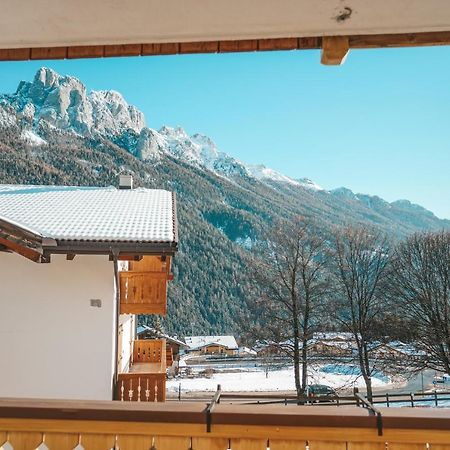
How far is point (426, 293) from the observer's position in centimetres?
1478

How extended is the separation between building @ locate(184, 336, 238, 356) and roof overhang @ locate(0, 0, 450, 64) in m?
51.7

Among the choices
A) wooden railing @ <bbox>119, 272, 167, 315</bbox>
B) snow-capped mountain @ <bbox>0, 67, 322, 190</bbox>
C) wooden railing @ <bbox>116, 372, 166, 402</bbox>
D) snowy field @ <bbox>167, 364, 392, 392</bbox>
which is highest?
snow-capped mountain @ <bbox>0, 67, 322, 190</bbox>

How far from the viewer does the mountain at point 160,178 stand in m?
69.4

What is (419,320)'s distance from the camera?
1466 centimetres

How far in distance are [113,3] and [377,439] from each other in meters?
2.21

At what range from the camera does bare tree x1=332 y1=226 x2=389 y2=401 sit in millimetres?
16031

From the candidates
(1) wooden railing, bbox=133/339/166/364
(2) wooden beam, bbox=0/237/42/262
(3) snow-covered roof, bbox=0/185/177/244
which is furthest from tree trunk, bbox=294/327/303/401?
(2) wooden beam, bbox=0/237/42/262

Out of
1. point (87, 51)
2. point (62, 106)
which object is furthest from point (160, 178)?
point (87, 51)

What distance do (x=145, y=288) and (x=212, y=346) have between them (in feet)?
151

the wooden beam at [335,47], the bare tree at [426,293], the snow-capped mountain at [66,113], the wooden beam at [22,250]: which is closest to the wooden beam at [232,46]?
the wooden beam at [335,47]

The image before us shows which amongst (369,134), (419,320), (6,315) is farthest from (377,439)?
(369,134)

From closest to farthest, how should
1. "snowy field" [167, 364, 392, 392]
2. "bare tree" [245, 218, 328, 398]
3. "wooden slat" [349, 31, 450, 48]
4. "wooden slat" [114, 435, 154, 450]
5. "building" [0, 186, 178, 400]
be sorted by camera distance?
1. "wooden slat" [114, 435, 154, 450]
2. "wooden slat" [349, 31, 450, 48]
3. "building" [0, 186, 178, 400]
4. "bare tree" [245, 218, 328, 398]
5. "snowy field" [167, 364, 392, 392]

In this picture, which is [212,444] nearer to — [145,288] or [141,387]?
[141,387]

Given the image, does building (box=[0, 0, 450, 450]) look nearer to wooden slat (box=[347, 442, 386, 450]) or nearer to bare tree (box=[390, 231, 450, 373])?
wooden slat (box=[347, 442, 386, 450])
